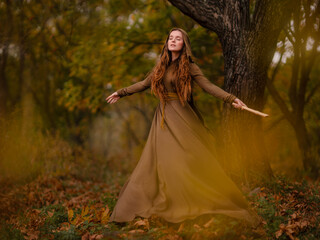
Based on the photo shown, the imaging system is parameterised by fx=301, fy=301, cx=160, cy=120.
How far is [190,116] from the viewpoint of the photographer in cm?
A: 414

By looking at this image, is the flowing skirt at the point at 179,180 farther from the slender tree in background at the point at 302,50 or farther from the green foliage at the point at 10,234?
the slender tree in background at the point at 302,50

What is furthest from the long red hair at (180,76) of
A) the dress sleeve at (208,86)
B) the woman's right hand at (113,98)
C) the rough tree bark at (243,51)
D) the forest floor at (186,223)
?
the forest floor at (186,223)

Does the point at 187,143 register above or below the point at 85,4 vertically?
below

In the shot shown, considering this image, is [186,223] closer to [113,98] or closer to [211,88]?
[211,88]

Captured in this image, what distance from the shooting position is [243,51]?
5066 mm

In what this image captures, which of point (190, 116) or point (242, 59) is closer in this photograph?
point (190, 116)

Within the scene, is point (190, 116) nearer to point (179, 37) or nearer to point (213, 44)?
point (179, 37)

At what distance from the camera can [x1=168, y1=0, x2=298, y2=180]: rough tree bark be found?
507 centimetres

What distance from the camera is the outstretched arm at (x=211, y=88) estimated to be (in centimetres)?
380

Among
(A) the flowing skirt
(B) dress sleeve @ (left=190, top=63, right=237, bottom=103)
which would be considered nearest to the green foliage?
(A) the flowing skirt

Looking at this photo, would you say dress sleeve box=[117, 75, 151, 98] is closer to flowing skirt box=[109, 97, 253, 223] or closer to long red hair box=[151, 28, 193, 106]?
long red hair box=[151, 28, 193, 106]

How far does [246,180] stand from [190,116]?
2030mm

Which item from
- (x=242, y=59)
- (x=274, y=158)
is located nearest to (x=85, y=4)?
(x=242, y=59)

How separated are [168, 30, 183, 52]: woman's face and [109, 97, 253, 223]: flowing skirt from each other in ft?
2.45
